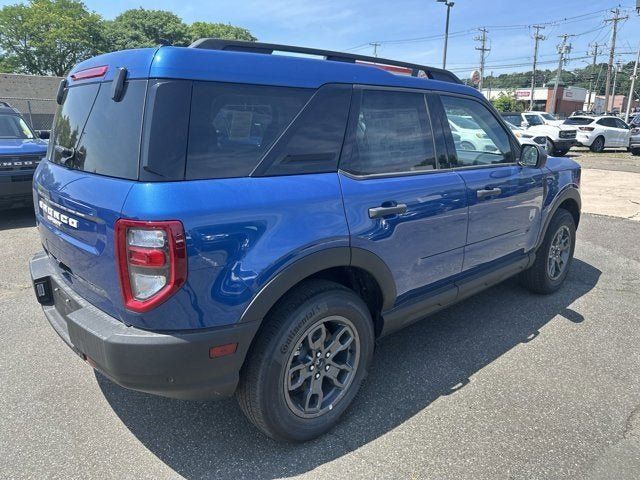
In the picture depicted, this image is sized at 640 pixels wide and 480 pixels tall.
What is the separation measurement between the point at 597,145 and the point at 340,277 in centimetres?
2312

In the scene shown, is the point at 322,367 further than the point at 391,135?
No

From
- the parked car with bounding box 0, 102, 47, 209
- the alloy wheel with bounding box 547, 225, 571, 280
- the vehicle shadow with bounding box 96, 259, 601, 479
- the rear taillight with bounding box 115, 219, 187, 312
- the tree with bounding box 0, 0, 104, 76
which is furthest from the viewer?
the tree with bounding box 0, 0, 104, 76

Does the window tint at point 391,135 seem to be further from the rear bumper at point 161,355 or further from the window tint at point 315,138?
the rear bumper at point 161,355

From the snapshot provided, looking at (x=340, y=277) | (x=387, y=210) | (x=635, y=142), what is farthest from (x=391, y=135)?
(x=635, y=142)

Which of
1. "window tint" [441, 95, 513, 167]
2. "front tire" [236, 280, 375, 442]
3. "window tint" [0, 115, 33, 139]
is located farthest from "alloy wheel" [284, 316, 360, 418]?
"window tint" [0, 115, 33, 139]

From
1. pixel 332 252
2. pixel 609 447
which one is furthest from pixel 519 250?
pixel 332 252

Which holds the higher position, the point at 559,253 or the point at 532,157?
the point at 532,157

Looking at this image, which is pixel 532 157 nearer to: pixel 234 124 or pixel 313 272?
pixel 313 272

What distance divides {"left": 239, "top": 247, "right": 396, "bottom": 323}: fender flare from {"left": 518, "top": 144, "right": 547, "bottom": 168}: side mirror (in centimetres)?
185

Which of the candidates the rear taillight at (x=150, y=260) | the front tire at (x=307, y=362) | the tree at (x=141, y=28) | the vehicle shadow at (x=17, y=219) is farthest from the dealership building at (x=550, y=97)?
the rear taillight at (x=150, y=260)

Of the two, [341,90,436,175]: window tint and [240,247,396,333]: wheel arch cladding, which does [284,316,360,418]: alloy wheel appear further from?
[341,90,436,175]: window tint

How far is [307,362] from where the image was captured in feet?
8.04

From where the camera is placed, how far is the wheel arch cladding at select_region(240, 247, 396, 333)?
211 centimetres

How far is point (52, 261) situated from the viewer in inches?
107
